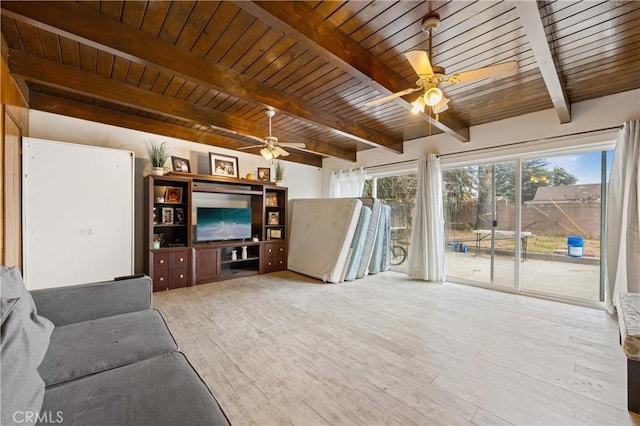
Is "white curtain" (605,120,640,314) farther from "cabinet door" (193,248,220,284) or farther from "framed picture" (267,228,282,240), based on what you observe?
"cabinet door" (193,248,220,284)

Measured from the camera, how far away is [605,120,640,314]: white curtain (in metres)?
2.93

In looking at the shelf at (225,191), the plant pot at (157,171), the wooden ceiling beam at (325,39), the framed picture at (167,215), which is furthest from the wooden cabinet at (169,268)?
the wooden ceiling beam at (325,39)

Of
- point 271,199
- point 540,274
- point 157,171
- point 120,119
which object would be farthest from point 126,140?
point 540,274

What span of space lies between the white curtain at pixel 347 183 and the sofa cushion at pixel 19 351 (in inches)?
200

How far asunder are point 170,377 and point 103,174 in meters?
3.34

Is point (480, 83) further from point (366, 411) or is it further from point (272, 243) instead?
point (272, 243)

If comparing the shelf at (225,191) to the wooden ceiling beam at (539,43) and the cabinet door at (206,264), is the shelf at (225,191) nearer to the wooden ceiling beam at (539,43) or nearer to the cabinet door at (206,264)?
the cabinet door at (206,264)

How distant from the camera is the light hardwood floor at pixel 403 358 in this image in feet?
5.34

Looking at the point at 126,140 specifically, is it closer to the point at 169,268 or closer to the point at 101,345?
the point at 169,268

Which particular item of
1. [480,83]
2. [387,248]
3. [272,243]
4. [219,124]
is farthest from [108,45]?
[387,248]

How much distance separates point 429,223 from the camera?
15.0 feet

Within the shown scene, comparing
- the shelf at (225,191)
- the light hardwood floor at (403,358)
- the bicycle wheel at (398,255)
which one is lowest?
the light hardwood floor at (403,358)

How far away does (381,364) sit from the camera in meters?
2.12

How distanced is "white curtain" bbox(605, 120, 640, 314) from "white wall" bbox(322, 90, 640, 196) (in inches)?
9.0
